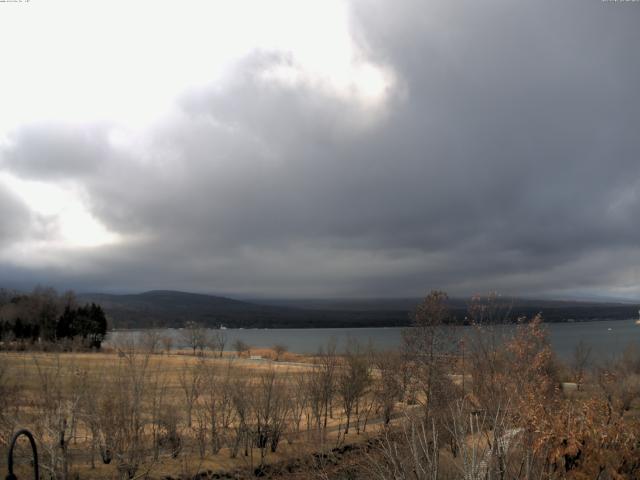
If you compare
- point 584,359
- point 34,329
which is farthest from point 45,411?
point 34,329

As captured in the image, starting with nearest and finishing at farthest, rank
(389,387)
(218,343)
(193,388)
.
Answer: (193,388) → (389,387) → (218,343)

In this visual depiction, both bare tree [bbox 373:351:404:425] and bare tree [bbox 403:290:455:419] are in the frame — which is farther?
bare tree [bbox 373:351:404:425]

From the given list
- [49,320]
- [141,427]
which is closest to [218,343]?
[49,320]

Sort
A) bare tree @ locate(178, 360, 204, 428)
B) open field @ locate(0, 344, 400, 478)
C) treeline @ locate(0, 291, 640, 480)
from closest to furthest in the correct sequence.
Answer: treeline @ locate(0, 291, 640, 480) < open field @ locate(0, 344, 400, 478) < bare tree @ locate(178, 360, 204, 428)

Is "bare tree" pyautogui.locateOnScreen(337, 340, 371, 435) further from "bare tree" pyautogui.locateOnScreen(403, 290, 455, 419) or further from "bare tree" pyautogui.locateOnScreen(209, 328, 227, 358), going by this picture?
"bare tree" pyautogui.locateOnScreen(209, 328, 227, 358)

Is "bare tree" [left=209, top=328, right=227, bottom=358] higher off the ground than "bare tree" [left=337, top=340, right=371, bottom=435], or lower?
lower

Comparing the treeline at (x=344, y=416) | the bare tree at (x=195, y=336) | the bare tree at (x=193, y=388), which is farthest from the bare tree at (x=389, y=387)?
the bare tree at (x=195, y=336)

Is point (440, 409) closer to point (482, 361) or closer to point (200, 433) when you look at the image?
point (482, 361)

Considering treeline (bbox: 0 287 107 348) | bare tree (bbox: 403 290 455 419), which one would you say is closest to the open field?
bare tree (bbox: 403 290 455 419)

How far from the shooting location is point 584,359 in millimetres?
58719

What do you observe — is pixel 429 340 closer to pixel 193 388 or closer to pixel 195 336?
pixel 193 388

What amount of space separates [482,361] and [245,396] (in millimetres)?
15249

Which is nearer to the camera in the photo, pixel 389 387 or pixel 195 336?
pixel 389 387

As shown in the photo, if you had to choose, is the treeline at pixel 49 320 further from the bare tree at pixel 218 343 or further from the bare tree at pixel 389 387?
the bare tree at pixel 389 387
